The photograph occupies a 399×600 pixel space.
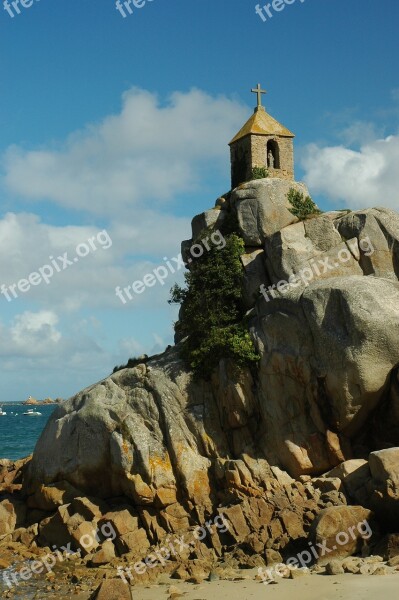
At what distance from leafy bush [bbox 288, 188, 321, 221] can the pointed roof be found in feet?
18.5

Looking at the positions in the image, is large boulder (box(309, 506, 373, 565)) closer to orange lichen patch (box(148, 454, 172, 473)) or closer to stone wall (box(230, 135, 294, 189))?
orange lichen patch (box(148, 454, 172, 473))

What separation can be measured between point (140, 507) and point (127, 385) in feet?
18.5

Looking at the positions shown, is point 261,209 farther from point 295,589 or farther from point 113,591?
point 113,591

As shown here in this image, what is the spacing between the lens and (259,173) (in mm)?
36844

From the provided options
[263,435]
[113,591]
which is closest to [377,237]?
[263,435]

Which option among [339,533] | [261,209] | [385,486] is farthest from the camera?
[261,209]

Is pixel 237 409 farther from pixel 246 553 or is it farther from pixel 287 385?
pixel 246 553

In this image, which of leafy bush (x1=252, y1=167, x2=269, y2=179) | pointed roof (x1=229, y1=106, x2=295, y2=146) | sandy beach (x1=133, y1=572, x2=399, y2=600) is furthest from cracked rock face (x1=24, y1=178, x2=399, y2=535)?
pointed roof (x1=229, y1=106, x2=295, y2=146)

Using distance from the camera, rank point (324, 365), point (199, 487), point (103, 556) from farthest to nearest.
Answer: point (199, 487) → point (324, 365) → point (103, 556)

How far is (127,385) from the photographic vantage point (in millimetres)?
30516

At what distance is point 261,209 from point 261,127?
7.64m

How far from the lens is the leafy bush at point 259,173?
36719 mm

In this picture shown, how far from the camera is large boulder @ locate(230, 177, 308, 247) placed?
3294 cm

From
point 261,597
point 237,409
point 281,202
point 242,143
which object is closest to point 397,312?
point 237,409
